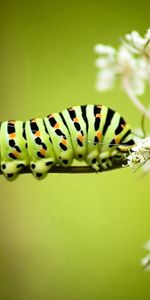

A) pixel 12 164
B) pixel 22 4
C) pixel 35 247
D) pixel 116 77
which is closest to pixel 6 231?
pixel 35 247

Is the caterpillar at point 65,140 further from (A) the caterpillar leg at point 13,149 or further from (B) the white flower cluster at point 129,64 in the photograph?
(B) the white flower cluster at point 129,64

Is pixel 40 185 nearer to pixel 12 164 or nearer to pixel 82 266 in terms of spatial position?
pixel 82 266

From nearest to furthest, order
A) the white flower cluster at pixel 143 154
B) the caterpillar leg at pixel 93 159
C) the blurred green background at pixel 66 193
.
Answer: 1. the white flower cluster at pixel 143 154
2. the caterpillar leg at pixel 93 159
3. the blurred green background at pixel 66 193

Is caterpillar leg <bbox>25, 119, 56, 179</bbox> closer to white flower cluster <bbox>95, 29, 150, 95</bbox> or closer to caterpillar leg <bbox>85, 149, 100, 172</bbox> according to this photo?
caterpillar leg <bbox>85, 149, 100, 172</bbox>

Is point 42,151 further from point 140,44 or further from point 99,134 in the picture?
point 140,44

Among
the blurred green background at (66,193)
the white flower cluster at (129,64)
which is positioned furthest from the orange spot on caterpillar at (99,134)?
the blurred green background at (66,193)

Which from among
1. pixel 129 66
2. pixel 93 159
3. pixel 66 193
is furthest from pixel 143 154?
pixel 66 193

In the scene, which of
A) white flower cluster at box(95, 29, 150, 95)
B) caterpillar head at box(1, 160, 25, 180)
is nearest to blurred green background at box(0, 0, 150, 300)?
caterpillar head at box(1, 160, 25, 180)
